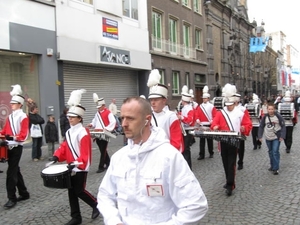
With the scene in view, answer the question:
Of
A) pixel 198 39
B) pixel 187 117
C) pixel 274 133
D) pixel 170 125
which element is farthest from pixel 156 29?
pixel 170 125

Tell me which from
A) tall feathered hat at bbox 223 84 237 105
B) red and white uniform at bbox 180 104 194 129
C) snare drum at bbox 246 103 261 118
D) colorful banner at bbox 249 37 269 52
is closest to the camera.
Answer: tall feathered hat at bbox 223 84 237 105

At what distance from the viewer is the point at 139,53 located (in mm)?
19875

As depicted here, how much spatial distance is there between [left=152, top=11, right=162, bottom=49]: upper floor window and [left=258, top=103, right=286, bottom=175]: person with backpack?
46.4 feet

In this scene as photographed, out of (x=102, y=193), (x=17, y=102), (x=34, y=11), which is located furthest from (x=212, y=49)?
(x=102, y=193)

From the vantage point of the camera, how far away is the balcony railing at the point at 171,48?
22.2 metres

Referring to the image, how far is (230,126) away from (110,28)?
12.1m

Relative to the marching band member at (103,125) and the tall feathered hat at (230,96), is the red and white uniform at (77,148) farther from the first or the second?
the marching band member at (103,125)

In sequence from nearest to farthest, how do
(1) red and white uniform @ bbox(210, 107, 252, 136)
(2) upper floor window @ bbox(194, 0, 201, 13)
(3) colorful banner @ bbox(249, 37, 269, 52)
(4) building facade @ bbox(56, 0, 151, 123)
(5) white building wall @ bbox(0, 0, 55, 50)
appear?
(1) red and white uniform @ bbox(210, 107, 252, 136) < (5) white building wall @ bbox(0, 0, 55, 50) < (4) building facade @ bbox(56, 0, 151, 123) < (2) upper floor window @ bbox(194, 0, 201, 13) < (3) colorful banner @ bbox(249, 37, 269, 52)

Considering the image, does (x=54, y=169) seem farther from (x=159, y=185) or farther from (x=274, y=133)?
(x=274, y=133)

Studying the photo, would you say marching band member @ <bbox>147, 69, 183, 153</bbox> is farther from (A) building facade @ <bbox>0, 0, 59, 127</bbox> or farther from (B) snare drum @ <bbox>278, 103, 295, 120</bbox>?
(A) building facade @ <bbox>0, 0, 59, 127</bbox>

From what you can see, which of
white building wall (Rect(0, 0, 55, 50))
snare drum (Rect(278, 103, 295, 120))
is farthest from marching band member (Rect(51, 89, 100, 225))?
white building wall (Rect(0, 0, 55, 50))

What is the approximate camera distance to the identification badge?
233 cm

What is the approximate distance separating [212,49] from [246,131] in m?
25.0

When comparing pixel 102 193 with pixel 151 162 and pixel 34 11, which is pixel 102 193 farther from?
pixel 34 11
